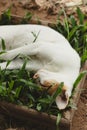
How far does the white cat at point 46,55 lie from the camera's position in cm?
380

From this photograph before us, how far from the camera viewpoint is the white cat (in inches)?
150

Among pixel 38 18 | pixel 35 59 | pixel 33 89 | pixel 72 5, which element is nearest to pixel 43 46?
pixel 35 59

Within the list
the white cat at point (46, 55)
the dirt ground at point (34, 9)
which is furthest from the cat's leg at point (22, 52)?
the dirt ground at point (34, 9)

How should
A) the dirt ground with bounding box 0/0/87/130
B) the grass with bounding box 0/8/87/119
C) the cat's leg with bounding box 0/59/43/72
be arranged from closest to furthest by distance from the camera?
the grass with bounding box 0/8/87/119 < the cat's leg with bounding box 0/59/43/72 < the dirt ground with bounding box 0/0/87/130

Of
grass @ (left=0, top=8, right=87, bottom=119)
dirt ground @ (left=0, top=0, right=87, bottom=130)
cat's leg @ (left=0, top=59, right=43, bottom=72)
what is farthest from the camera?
dirt ground @ (left=0, top=0, right=87, bottom=130)

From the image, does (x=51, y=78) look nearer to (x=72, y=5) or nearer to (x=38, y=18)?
(x=38, y=18)

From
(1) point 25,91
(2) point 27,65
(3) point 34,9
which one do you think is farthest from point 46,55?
(3) point 34,9

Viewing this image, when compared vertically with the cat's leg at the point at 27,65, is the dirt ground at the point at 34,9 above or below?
above

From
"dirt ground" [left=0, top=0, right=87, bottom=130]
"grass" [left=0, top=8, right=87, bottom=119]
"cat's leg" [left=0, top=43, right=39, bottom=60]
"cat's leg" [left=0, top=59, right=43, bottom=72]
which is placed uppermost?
"dirt ground" [left=0, top=0, right=87, bottom=130]

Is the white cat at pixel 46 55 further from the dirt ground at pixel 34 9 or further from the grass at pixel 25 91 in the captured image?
the dirt ground at pixel 34 9

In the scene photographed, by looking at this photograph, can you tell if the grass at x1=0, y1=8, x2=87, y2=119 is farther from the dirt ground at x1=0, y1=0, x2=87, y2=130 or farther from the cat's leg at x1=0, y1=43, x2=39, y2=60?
the dirt ground at x1=0, y1=0, x2=87, y2=130

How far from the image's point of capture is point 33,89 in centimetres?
383

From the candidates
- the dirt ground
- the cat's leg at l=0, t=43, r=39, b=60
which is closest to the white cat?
the cat's leg at l=0, t=43, r=39, b=60

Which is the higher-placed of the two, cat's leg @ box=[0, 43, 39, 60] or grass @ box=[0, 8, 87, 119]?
cat's leg @ box=[0, 43, 39, 60]
